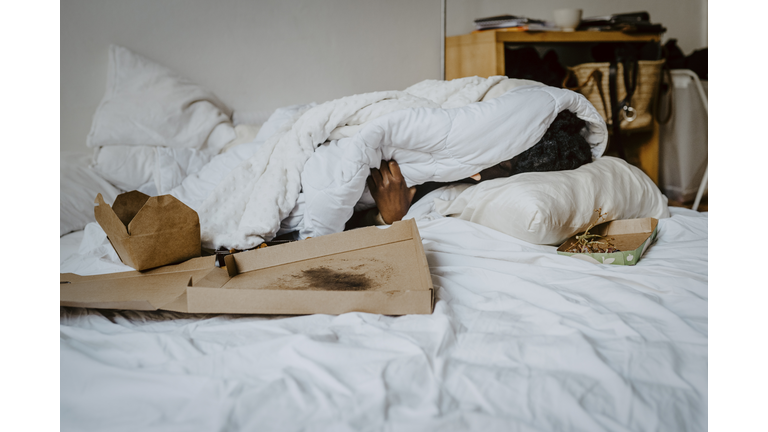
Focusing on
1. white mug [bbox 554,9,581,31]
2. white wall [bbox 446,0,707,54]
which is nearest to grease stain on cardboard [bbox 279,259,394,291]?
white mug [bbox 554,9,581,31]

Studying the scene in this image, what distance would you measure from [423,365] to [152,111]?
58.5 inches

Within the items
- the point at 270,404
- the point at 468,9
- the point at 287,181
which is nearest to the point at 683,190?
the point at 468,9

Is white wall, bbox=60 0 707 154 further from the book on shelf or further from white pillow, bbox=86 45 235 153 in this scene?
the book on shelf

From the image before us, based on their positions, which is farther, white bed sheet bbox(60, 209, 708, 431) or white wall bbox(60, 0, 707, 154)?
white wall bbox(60, 0, 707, 154)

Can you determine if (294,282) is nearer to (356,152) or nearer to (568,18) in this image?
(356,152)

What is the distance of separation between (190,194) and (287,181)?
38 cm

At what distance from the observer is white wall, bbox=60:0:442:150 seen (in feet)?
5.41

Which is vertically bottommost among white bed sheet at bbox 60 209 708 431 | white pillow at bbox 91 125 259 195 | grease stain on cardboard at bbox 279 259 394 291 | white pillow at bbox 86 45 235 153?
white bed sheet at bbox 60 209 708 431

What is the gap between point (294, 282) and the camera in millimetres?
766

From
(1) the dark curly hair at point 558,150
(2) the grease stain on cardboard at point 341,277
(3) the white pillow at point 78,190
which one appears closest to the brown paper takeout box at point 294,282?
(2) the grease stain on cardboard at point 341,277

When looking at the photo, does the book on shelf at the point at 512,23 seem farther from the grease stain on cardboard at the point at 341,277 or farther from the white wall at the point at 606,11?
the grease stain on cardboard at the point at 341,277

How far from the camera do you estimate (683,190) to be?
6.66 ft

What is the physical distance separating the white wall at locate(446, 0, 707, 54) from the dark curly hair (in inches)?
46.0

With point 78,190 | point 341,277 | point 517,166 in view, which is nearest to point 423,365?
point 341,277
